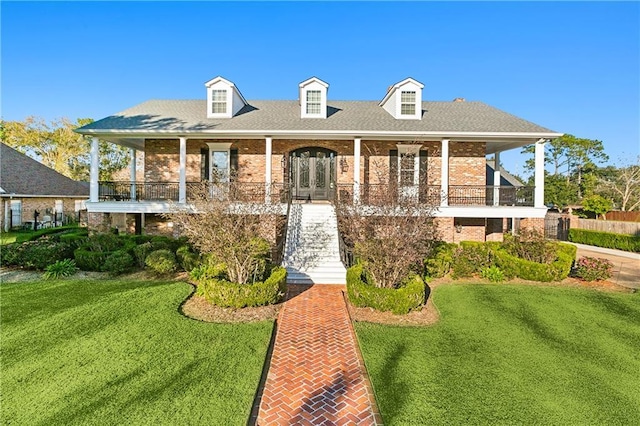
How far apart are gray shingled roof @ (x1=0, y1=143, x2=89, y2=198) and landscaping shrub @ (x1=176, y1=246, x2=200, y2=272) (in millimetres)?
16951

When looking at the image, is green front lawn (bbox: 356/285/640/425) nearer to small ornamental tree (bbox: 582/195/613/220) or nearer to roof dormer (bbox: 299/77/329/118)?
roof dormer (bbox: 299/77/329/118)

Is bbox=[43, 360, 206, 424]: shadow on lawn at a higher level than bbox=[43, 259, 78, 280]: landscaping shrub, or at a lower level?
lower

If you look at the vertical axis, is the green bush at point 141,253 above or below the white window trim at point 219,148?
below

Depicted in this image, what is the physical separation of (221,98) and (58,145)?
3685 cm

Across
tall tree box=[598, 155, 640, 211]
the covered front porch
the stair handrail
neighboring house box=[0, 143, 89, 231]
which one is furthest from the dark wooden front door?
tall tree box=[598, 155, 640, 211]

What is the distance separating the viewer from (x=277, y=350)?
582 centimetres

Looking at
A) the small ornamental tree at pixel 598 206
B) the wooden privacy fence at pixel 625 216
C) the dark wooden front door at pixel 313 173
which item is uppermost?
the dark wooden front door at pixel 313 173

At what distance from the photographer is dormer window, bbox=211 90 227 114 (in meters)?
15.5

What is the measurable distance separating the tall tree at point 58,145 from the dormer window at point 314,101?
3356 cm

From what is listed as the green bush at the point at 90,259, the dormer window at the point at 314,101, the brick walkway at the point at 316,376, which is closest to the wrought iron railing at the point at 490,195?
the dormer window at the point at 314,101

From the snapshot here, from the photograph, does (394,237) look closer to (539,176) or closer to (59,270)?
(539,176)

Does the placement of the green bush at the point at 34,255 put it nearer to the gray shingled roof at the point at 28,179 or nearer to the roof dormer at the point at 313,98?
the roof dormer at the point at 313,98

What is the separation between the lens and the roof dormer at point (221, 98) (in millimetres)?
15258

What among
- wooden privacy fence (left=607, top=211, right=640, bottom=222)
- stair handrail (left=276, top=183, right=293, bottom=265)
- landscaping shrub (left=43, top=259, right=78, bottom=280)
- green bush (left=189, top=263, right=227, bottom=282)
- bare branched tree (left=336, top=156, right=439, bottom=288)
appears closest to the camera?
bare branched tree (left=336, top=156, right=439, bottom=288)
